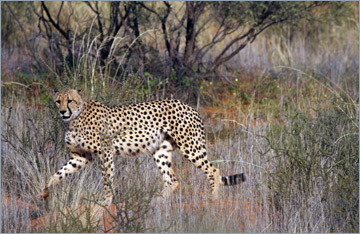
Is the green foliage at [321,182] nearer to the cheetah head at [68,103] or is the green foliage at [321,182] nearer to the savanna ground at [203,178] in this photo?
the savanna ground at [203,178]

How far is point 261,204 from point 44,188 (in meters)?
1.70

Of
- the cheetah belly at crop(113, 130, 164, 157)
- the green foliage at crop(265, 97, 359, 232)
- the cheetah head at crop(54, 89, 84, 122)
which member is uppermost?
the cheetah head at crop(54, 89, 84, 122)

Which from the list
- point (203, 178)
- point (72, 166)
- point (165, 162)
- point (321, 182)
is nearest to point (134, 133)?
point (165, 162)

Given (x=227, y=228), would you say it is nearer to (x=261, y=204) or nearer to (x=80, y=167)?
(x=261, y=204)

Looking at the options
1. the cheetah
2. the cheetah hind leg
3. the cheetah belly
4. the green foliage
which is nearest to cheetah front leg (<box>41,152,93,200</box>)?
the cheetah

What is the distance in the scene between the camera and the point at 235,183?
Answer: 17.3ft

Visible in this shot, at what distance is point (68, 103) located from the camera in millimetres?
5109

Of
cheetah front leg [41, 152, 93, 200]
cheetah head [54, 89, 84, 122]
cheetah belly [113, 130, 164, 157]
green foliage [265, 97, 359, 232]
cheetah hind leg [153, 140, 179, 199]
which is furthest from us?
cheetah hind leg [153, 140, 179, 199]

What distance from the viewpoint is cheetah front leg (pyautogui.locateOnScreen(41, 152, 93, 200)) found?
203 inches

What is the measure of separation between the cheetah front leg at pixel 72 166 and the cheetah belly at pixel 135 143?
27cm

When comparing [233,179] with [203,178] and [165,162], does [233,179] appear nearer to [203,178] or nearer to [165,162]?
[203,178]

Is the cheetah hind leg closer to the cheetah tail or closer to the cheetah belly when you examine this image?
the cheetah belly

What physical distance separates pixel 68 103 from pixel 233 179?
1485 millimetres

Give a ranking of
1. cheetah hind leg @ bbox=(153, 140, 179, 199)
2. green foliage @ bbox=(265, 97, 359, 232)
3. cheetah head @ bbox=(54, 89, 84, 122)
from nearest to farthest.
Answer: green foliage @ bbox=(265, 97, 359, 232), cheetah head @ bbox=(54, 89, 84, 122), cheetah hind leg @ bbox=(153, 140, 179, 199)
